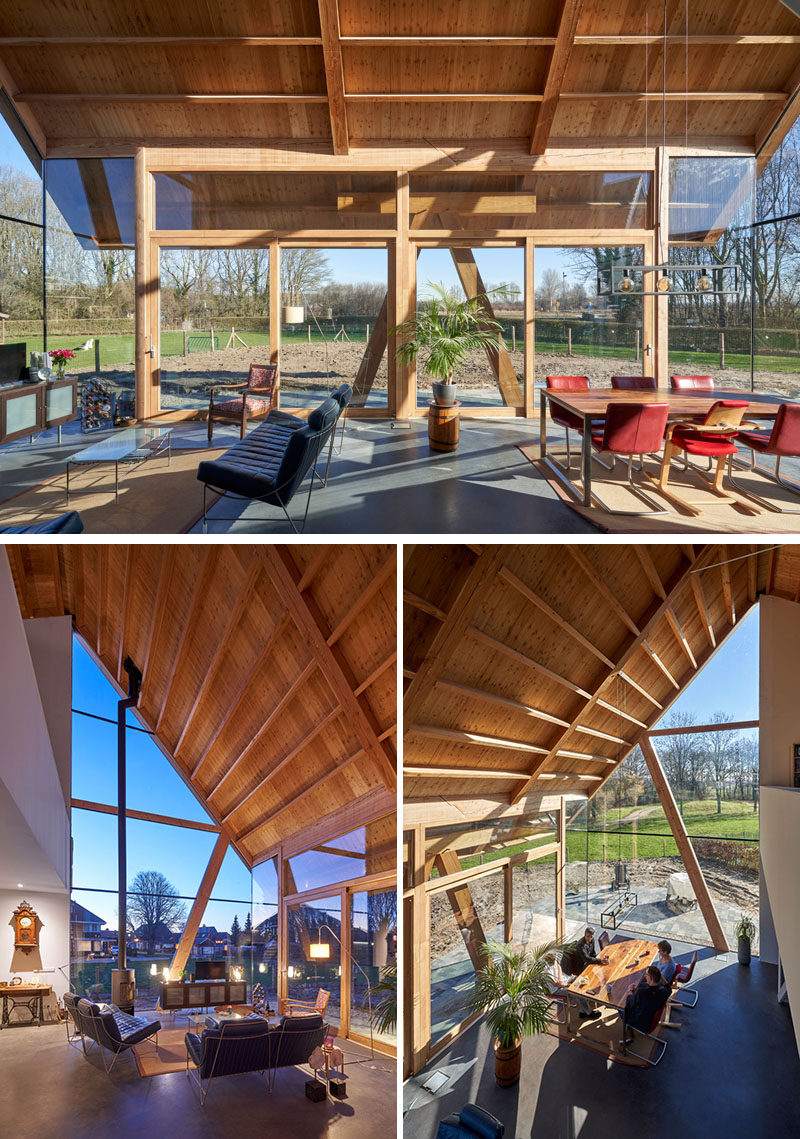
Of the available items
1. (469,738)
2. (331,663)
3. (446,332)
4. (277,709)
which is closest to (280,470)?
(331,663)

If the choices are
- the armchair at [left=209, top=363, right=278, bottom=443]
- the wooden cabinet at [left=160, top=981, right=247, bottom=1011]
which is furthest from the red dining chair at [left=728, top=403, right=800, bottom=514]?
the wooden cabinet at [left=160, top=981, right=247, bottom=1011]

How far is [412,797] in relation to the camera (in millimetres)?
5559

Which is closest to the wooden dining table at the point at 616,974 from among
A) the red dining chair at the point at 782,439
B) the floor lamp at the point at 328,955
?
the floor lamp at the point at 328,955

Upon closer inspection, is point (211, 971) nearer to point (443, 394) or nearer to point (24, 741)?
point (24, 741)

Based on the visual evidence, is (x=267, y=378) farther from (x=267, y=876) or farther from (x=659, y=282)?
(x=267, y=876)

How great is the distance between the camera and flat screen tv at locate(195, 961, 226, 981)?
246 inches

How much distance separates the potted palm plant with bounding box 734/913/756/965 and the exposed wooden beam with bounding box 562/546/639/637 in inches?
78.6

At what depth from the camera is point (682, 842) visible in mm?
5715

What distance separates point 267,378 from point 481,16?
3564 millimetres

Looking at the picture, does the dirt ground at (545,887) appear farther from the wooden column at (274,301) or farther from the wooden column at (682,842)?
the wooden column at (274,301)

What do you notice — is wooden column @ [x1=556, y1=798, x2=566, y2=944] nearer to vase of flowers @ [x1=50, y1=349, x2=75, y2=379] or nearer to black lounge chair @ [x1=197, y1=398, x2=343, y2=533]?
black lounge chair @ [x1=197, y1=398, x2=343, y2=533]

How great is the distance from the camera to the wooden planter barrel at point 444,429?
7.44 m

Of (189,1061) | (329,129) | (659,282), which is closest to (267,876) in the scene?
(189,1061)

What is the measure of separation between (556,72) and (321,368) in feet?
10.6
